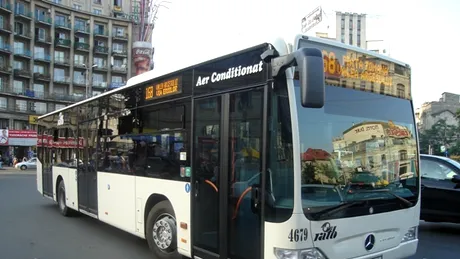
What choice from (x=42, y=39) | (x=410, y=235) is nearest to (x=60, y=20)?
(x=42, y=39)

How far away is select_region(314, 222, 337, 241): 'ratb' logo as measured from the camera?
3.83 m

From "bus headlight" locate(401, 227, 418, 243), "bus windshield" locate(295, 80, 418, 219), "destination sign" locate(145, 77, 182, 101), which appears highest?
"destination sign" locate(145, 77, 182, 101)

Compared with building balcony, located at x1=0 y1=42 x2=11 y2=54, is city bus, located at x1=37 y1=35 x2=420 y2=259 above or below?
below

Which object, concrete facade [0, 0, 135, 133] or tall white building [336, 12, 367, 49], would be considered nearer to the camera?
concrete facade [0, 0, 135, 133]

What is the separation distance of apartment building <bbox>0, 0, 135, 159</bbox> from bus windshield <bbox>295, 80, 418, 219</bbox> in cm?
6126

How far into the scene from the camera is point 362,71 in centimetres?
442

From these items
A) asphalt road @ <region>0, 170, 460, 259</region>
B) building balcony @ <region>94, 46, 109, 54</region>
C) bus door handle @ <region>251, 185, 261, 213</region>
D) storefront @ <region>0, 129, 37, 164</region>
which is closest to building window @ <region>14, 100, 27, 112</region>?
storefront @ <region>0, 129, 37, 164</region>

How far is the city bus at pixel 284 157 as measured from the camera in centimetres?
378

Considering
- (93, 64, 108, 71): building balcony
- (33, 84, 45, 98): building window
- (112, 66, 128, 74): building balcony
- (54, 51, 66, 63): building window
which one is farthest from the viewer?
(112, 66, 128, 74): building balcony

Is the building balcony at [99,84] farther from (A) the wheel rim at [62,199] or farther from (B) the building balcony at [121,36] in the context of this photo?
(A) the wheel rim at [62,199]

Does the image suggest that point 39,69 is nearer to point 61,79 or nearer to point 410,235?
point 61,79

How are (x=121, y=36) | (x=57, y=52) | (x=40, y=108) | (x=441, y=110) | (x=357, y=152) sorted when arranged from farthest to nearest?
(x=121, y=36)
(x=441, y=110)
(x=57, y=52)
(x=40, y=108)
(x=357, y=152)

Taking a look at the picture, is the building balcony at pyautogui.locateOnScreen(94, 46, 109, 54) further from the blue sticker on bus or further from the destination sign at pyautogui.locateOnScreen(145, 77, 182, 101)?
the blue sticker on bus

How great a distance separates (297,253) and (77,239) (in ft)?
17.8
